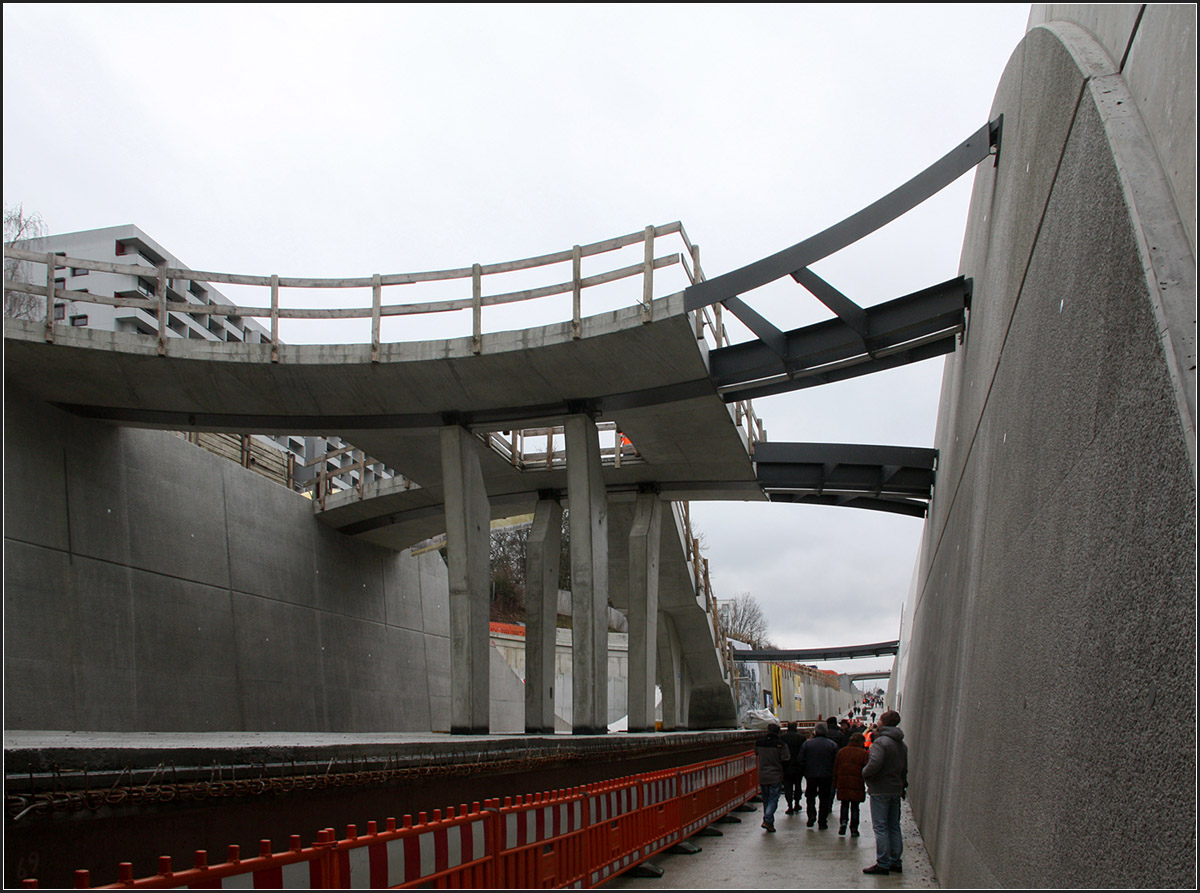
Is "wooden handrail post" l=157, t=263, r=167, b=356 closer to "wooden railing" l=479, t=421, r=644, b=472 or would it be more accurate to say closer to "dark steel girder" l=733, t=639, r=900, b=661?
"wooden railing" l=479, t=421, r=644, b=472

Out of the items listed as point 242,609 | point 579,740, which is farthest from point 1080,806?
point 242,609

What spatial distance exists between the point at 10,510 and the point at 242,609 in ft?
22.7

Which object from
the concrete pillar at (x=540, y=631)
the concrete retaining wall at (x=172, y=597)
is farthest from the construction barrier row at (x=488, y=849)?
the concrete retaining wall at (x=172, y=597)

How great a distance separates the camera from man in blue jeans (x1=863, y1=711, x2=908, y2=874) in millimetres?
9766

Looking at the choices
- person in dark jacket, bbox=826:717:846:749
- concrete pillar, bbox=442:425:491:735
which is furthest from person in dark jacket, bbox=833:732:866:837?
concrete pillar, bbox=442:425:491:735

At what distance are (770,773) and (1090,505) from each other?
449 inches

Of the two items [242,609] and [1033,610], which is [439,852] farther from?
[242,609]

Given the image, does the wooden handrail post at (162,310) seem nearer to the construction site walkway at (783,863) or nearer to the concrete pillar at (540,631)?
the concrete pillar at (540,631)

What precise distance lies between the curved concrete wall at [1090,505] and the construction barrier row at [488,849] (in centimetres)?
287

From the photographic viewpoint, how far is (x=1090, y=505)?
376 centimetres

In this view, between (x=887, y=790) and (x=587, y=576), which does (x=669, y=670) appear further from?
(x=887, y=790)

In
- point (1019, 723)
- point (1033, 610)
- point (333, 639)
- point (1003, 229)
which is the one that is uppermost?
point (1003, 229)

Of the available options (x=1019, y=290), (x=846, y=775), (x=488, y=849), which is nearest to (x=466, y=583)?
(x=846, y=775)

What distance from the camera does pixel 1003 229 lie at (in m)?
8.12
